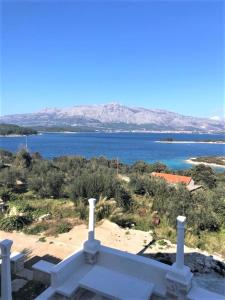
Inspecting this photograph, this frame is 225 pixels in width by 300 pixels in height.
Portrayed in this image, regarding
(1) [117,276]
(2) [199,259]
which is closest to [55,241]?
(1) [117,276]

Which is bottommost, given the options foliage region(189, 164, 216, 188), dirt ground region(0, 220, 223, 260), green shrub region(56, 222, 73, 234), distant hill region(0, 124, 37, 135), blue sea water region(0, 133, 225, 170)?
blue sea water region(0, 133, 225, 170)

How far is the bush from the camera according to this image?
7.92 m

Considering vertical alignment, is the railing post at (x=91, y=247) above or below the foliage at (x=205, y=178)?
above

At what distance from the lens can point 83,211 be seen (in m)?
8.99

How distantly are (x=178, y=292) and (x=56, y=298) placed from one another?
1.70 meters

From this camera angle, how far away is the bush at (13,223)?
26.0 feet

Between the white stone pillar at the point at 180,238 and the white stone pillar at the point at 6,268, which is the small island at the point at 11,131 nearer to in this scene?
the white stone pillar at the point at 6,268

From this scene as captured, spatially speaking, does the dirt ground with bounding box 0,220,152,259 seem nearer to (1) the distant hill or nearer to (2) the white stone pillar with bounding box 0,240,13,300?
(2) the white stone pillar with bounding box 0,240,13,300

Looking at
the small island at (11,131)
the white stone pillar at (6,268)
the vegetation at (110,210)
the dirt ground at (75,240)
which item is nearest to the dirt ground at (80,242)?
the dirt ground at (75,240)

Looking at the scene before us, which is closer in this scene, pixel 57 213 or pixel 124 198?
pixel 57 213


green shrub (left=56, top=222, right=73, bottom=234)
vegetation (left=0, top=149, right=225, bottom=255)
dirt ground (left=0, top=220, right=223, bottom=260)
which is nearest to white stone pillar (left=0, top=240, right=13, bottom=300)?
dirt ground (left=0, top=220, right=223, bottom=260)

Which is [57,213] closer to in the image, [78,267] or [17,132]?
[78,267]

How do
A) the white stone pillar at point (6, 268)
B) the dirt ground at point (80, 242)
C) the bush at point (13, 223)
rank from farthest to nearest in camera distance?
1. the bush at point (13, 223)
2. the dirt ground at point (80, 242)
3. the white stone pillar at point (6, 268)

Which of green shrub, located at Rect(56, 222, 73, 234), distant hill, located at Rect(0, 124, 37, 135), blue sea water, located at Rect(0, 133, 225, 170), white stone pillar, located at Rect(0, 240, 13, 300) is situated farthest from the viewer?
distant hill, located at Rect(0, 124, 37, 135)
